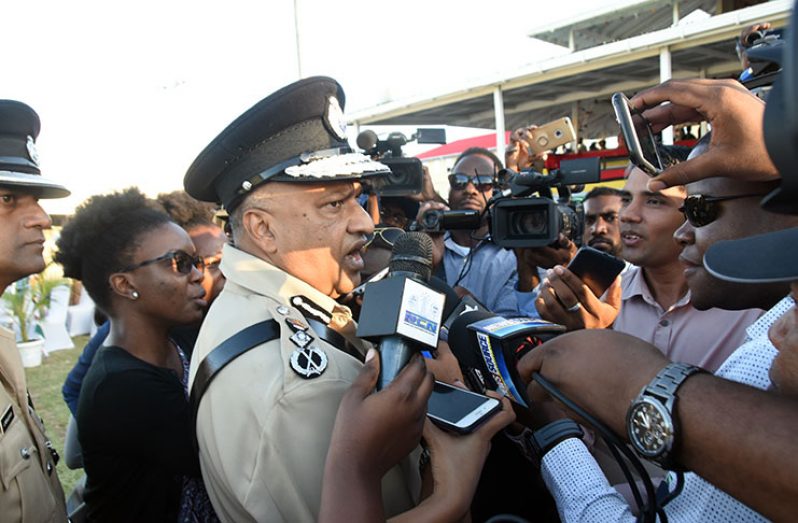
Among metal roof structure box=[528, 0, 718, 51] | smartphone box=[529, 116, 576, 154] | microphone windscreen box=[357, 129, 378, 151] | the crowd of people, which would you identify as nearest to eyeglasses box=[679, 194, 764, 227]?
the crowd of people

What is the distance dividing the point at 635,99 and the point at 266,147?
1050 mm

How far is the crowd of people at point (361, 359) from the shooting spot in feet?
3.26

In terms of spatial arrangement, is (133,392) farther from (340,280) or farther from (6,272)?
(340,280)

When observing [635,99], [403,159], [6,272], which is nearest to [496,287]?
[403,159]

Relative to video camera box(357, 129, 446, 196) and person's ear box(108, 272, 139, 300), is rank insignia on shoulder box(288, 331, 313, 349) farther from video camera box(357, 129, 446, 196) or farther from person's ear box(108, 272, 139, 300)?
video camera box(357, 129, 446, 196)

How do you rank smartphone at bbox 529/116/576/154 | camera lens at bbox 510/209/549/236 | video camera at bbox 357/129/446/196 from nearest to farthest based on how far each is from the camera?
camera lens at bbox 510/209/549/236, video camera at bbox 357/129/446/196, smartphone at bbox 529/116/576/154

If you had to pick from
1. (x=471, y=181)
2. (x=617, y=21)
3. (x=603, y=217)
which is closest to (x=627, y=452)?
(x=603, y=217)

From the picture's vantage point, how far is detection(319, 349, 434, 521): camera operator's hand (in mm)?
1167

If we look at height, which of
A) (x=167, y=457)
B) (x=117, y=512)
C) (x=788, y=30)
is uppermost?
(x=788, y=30)

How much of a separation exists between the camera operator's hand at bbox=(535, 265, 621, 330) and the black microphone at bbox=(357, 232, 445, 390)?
130cm

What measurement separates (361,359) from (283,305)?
288 millimetres

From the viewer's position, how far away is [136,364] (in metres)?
2.33

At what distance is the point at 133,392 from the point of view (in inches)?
84.8

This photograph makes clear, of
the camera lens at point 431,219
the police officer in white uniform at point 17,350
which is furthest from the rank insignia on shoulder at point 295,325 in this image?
the camera lens at point 431,219
